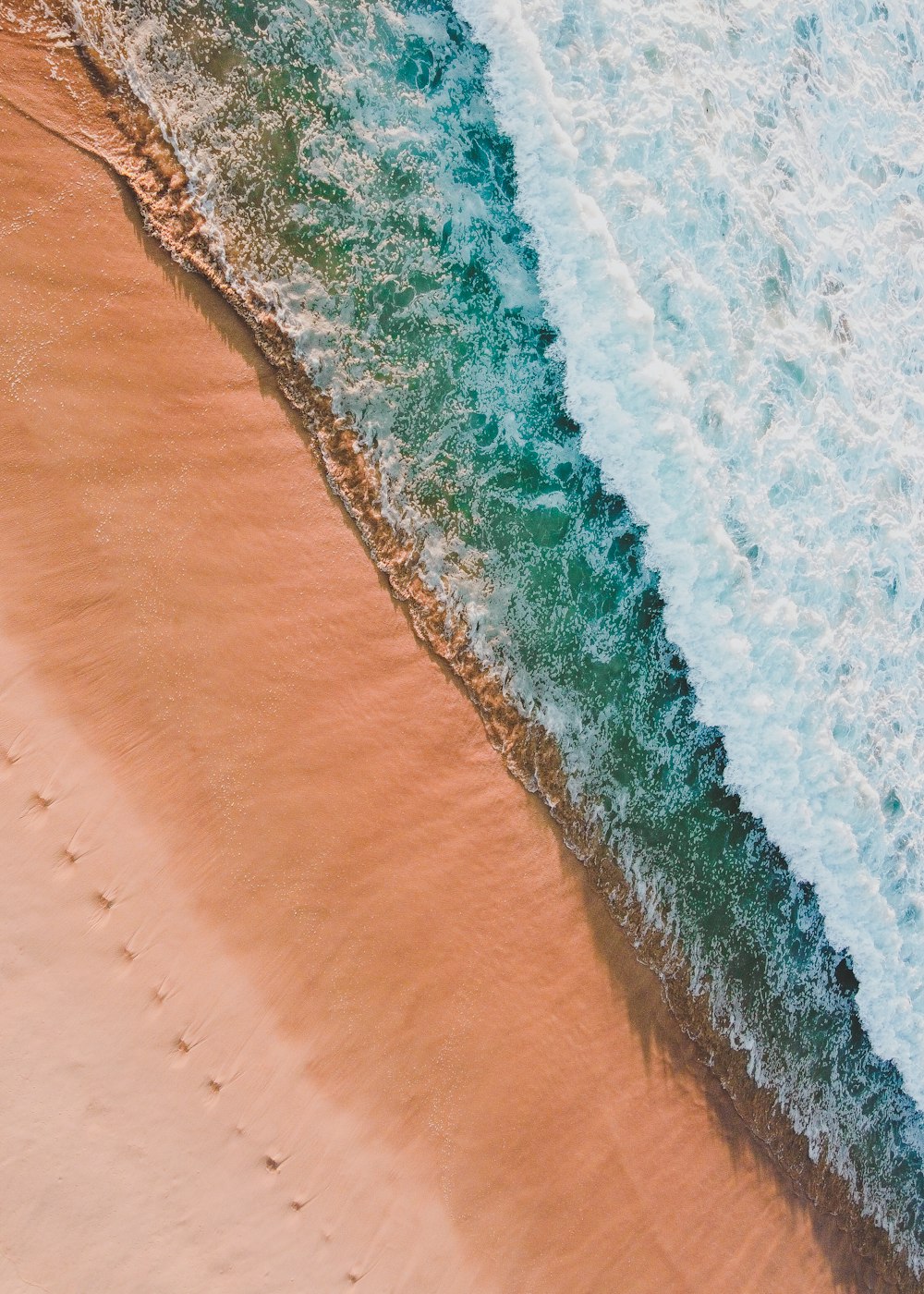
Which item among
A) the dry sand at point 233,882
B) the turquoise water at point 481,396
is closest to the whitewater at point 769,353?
the turquoise water at point 481,396

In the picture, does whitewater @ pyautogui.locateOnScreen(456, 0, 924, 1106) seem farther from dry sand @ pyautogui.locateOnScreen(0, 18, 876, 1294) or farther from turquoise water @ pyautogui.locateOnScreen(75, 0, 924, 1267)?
dry sand @ pyautogui.locateOnScreen(0, 18, 876, 1294)

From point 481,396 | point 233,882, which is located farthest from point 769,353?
point 233,882

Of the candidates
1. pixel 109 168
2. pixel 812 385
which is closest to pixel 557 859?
pixel 812 385

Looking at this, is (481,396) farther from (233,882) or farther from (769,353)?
(233,882)

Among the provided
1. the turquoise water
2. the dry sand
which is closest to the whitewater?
the turquoise water

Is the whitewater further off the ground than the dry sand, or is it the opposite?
the whitewater

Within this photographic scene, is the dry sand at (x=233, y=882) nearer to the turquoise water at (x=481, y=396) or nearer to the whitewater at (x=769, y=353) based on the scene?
the turquoise water at (x=481, y=396)
